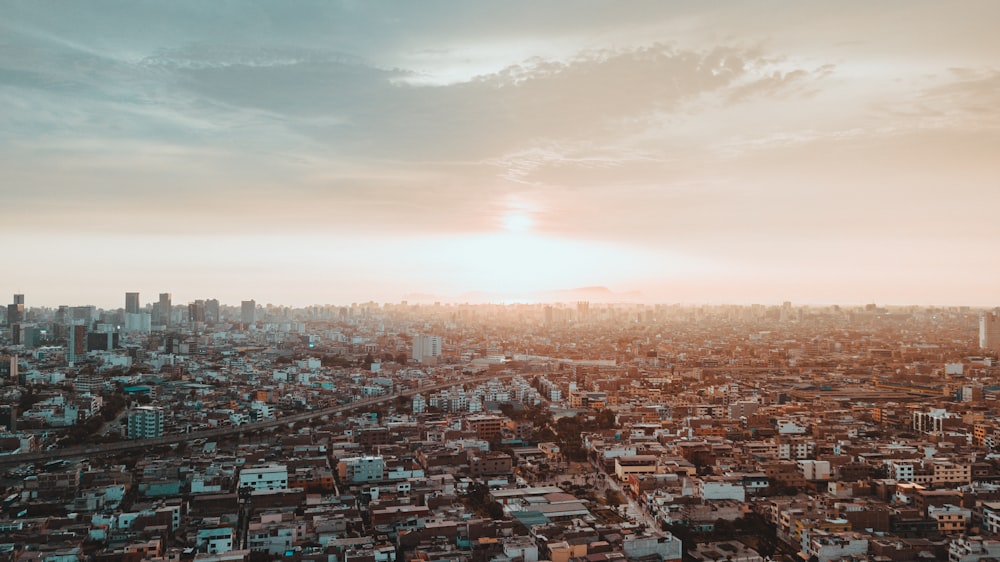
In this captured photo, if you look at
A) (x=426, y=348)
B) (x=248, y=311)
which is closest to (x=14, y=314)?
(x=248, y=311)

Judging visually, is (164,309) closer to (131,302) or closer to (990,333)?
(131,302)

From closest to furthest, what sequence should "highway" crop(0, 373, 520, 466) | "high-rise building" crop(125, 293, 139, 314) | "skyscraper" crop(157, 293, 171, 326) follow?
"highway" crop(0, 373, 520, 466), "high-rise building" crop(125, 293, 139, 314), "skyscraper" crop(157, 293, 171, 326)

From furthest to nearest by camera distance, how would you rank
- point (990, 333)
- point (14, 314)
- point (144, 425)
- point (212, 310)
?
1. point (212, 310)
2. point (14, 314)
3. point (990, 333)
4. point (144, 425)

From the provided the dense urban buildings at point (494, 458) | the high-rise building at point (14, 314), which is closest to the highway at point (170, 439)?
the dense urban buildings at point (494, 458)

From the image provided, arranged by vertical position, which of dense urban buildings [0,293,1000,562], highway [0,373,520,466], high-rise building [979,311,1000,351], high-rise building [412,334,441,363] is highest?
high-rise building [979,311,1000,351]

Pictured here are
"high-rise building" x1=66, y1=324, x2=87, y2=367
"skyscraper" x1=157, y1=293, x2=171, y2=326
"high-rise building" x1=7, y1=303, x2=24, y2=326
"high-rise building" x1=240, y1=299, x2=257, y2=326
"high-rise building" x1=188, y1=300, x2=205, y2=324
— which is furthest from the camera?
"high-rise building" x1=240, y1=299, x2=257, y2=326

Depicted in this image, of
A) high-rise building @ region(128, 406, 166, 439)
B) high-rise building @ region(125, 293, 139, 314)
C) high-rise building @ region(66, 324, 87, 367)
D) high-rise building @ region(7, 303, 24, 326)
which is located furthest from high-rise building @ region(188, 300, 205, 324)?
high-rise building @ region(128, 406, 166, 439)

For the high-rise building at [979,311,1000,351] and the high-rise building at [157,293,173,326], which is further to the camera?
the high-rise building at [157,293,173,326]

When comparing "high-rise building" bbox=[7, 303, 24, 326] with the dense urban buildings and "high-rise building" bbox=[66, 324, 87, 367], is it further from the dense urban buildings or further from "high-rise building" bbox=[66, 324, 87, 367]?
"high-rise building" bbox=[66, 324, 87, 367]

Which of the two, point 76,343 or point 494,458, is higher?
point 76,343
